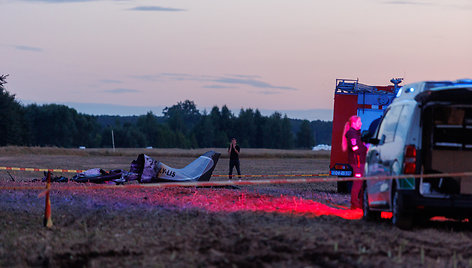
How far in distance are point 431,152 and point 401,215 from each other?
989 mm

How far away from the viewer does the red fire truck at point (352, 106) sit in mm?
23547

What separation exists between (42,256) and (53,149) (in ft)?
213

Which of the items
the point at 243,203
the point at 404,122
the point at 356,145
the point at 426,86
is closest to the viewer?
the point at 404,122

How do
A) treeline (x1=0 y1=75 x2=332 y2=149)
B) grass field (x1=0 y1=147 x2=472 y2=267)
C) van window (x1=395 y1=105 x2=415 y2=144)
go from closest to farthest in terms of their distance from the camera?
grass field (x1=0 y1=147 x2=472 y2=267) → van window (x1=395 y1=105 x2=415 y2=144) → treeline (x1=0 y1=75 x2=332 y2=149)

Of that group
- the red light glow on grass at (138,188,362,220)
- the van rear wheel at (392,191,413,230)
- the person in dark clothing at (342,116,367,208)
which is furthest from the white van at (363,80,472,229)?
the person in dark clothing at (342,116,367,208)

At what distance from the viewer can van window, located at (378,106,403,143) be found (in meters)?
12.0

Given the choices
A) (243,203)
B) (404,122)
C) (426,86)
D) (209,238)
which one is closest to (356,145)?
(243,203)

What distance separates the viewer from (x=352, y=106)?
24.1m

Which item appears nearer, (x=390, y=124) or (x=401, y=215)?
(x=401, y=215)

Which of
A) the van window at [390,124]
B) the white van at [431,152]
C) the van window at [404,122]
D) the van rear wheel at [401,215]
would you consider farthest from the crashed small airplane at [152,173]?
the van rear wheel at [401,215]

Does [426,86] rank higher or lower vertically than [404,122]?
higher

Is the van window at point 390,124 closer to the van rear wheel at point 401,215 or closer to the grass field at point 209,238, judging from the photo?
the van rear wheel at point 401,215

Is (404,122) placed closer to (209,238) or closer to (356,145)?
(209,238)

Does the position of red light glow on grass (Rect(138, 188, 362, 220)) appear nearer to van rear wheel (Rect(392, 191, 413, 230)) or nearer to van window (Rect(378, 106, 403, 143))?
van window (Rect(378, 106, 403, 143))
